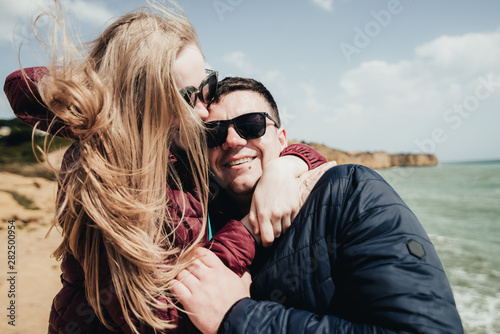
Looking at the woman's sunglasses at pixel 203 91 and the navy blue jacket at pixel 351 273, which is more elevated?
the woman's sunglasses at pixel 203 91

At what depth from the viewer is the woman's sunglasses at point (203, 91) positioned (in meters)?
1.85

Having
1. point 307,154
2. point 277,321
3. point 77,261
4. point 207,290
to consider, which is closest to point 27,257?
point 77,261

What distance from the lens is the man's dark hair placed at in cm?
265

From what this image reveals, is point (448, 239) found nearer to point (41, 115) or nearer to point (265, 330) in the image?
point (265, 330)

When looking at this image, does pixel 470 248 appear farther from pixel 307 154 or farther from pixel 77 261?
pixel 77 261

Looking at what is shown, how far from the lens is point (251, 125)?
8.09ft

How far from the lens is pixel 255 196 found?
188 centimetres

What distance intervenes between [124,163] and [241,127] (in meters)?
1.10

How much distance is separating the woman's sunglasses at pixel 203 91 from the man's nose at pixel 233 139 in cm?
33

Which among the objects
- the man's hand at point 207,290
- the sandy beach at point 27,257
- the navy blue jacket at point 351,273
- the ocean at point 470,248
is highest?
the navy blue jacket at point 351,273

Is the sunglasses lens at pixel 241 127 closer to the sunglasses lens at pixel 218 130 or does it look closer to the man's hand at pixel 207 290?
the sunglasses lens at pixel 218 130

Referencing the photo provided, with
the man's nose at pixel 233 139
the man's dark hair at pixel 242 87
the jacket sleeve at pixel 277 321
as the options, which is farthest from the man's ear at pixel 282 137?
the jacket sleeve at pixel 277 321

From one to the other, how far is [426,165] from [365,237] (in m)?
91.3

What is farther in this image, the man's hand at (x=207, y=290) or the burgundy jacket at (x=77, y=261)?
the burgundy jacket at (x=77, y=261)
